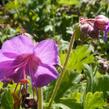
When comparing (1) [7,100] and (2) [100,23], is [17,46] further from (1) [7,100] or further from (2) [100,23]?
(1) [7,100]

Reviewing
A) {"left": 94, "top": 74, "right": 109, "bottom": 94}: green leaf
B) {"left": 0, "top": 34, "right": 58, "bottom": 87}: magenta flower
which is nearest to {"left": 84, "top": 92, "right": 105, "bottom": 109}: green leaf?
{"left": 94, "top": 74, "right": 109, "bottom": 94}: green leaf

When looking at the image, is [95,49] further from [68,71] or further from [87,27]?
[87,27]

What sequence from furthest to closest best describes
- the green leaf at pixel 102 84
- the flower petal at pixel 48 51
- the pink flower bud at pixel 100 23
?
1. the green leaf at pixel 102 84
2. the pink flower bud at pixel 100 23
3. the flower petal at pixel 48 51

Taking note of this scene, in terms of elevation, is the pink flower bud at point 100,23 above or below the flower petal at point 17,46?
above

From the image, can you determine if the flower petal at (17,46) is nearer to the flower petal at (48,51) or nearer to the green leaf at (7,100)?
the flower petal at (48,51)

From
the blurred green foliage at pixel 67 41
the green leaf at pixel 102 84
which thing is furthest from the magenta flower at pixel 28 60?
the green leaf at pixel 102 84

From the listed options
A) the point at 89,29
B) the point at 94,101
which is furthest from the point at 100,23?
the point at 94,101

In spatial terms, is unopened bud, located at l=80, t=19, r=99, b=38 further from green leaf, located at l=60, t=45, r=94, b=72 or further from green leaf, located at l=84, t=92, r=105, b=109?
green leaf, located at l=60, t=45, r=94, b=72
